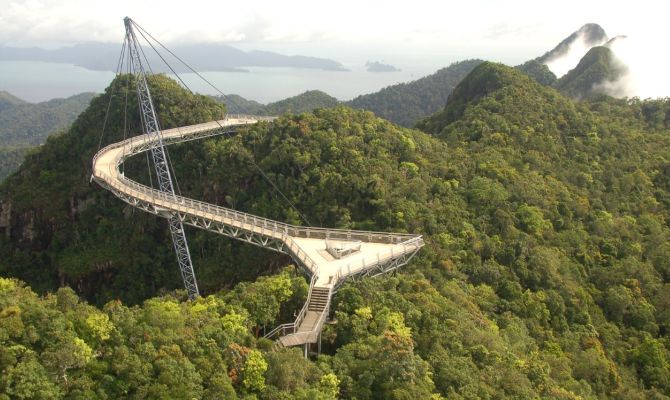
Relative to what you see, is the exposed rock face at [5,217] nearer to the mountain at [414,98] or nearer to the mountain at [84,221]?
the mountain at [84,221]

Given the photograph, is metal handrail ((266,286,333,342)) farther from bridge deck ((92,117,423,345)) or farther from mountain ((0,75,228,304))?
mountain ((0,75,228,304))

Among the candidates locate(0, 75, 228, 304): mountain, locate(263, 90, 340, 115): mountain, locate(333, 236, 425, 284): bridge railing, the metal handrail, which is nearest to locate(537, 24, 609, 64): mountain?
locate(263, 90, 340, 115): mountain

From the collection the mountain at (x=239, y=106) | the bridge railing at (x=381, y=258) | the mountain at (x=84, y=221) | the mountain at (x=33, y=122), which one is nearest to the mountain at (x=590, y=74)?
the mountain at (x=84, y=221)

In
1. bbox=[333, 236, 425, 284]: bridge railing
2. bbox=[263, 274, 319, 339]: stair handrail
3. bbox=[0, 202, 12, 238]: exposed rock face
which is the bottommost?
bbox=[0, 202, 12, 238]: exposed rock face

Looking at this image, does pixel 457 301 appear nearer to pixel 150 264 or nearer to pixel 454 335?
pixel 454 335

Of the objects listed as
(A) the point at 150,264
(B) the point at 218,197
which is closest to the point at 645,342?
(B) the point at 218,197
